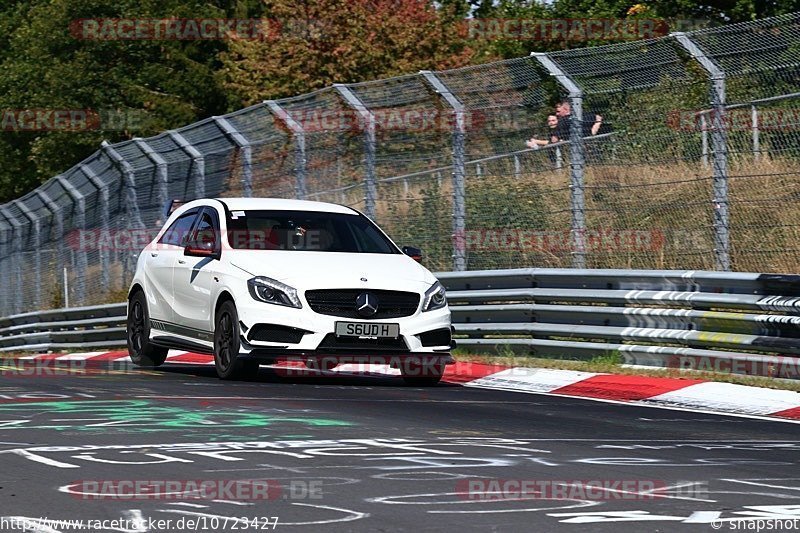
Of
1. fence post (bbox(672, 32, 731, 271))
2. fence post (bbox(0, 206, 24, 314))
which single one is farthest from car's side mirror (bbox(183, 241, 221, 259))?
fence post (bbox(0, 206, 24, 314))

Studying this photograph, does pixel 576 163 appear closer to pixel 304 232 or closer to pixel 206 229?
pixel 304 232

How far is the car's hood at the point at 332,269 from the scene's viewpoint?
41.4 feet

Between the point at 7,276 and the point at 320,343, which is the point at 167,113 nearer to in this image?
the point at 7,276

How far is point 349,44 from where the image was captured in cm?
3922

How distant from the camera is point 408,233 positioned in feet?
59.7

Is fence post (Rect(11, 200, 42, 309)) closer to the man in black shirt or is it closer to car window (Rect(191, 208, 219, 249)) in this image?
car window (Rect(191, 208, 219, 249))

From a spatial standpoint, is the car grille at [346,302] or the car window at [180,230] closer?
the car grille at [346,302]

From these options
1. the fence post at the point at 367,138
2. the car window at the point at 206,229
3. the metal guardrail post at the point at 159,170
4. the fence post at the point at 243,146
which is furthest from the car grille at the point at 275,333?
the metal guardrail post at the point at 159,170

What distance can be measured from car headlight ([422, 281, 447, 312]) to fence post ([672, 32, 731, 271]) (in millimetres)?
2387

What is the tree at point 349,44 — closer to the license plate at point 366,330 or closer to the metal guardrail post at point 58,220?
the metal guardrail post at point 58,220

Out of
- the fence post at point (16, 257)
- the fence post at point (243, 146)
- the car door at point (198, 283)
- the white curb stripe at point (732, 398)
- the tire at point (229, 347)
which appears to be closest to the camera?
the white curb stripe at point (732, 398)

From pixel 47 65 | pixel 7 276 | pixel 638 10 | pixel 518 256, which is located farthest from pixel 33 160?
pixel 518 256

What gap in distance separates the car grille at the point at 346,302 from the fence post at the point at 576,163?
9.13ft

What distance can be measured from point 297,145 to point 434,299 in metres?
6.57
